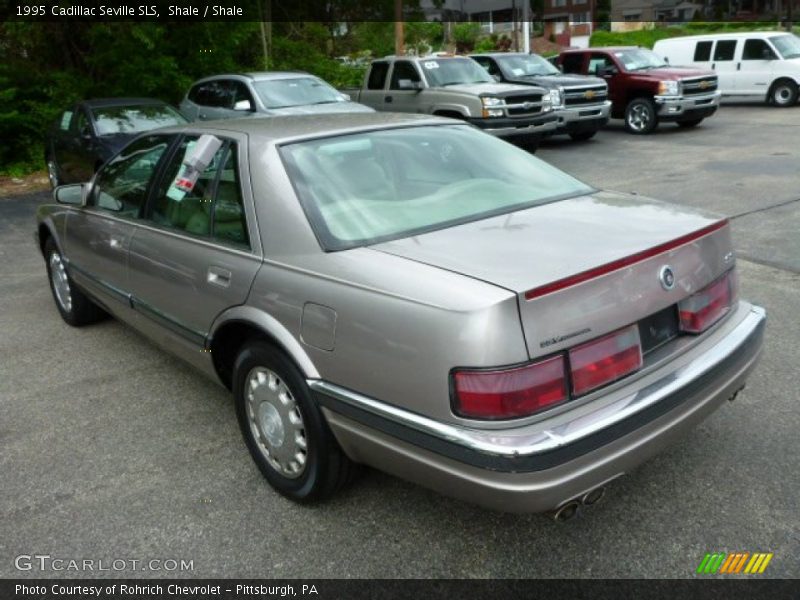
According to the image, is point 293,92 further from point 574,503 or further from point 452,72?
point 574,503

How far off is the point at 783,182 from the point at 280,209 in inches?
337

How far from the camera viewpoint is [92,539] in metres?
3.01

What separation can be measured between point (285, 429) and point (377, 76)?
40.3ft

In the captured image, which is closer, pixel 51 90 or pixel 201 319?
pixel 201 319

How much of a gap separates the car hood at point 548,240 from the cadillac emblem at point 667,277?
0.31 feet

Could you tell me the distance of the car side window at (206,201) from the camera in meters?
3.34

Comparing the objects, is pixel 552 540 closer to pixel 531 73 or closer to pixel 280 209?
pixel 280 209

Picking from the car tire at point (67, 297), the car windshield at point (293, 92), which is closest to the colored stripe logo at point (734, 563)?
the car tire at point (67, 297)

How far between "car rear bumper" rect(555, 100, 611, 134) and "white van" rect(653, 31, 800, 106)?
615 centimetres

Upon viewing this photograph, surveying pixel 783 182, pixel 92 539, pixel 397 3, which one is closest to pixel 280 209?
pixel 92 539

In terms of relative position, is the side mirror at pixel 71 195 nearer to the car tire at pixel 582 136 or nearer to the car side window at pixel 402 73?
the car side window at pixel 402 73

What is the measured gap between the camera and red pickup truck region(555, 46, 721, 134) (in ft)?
49.9

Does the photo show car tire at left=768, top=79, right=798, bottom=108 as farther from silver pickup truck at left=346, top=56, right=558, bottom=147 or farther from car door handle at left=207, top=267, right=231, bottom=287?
car door handle at left=207, top=267, right=231, bottom=287

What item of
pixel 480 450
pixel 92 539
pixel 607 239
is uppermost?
pixel 607 239
